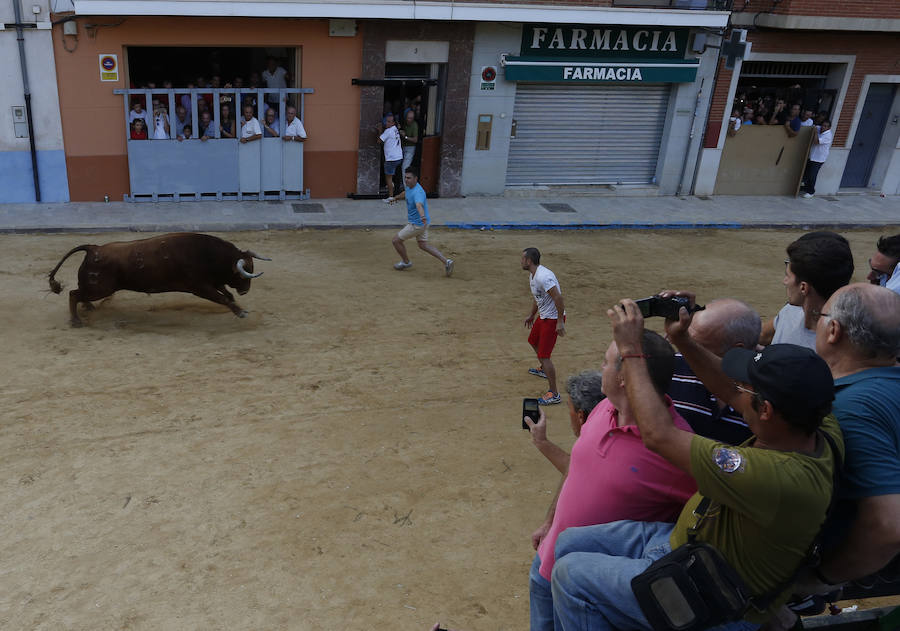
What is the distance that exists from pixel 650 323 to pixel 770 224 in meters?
7.51

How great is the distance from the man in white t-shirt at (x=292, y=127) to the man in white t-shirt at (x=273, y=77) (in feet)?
1.08

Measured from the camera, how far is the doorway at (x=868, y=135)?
62.5 ft

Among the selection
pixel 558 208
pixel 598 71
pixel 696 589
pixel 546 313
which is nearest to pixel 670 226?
pixel 558 208

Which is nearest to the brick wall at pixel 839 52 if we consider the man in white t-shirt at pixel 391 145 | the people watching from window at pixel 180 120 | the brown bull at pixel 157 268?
the man in white t-shirt at pixel 391 145

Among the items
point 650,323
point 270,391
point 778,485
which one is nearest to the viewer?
point 778,485

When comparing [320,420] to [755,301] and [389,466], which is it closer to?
[389,466]

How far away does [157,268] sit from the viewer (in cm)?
967

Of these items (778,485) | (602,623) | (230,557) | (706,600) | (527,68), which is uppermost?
(527,68)

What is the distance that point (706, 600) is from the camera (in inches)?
118

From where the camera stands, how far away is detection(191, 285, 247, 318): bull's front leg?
392 inches

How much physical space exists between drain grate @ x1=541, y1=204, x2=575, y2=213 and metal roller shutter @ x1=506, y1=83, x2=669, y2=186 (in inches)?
44.7

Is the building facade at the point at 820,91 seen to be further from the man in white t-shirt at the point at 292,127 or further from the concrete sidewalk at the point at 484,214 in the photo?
the man in white t-shirt at the point at 292,127

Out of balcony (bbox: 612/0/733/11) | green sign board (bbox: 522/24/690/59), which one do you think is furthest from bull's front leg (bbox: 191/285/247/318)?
balcony (bbox: 612/0/733/11)

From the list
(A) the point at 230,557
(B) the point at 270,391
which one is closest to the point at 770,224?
(B) the point at 270,391
